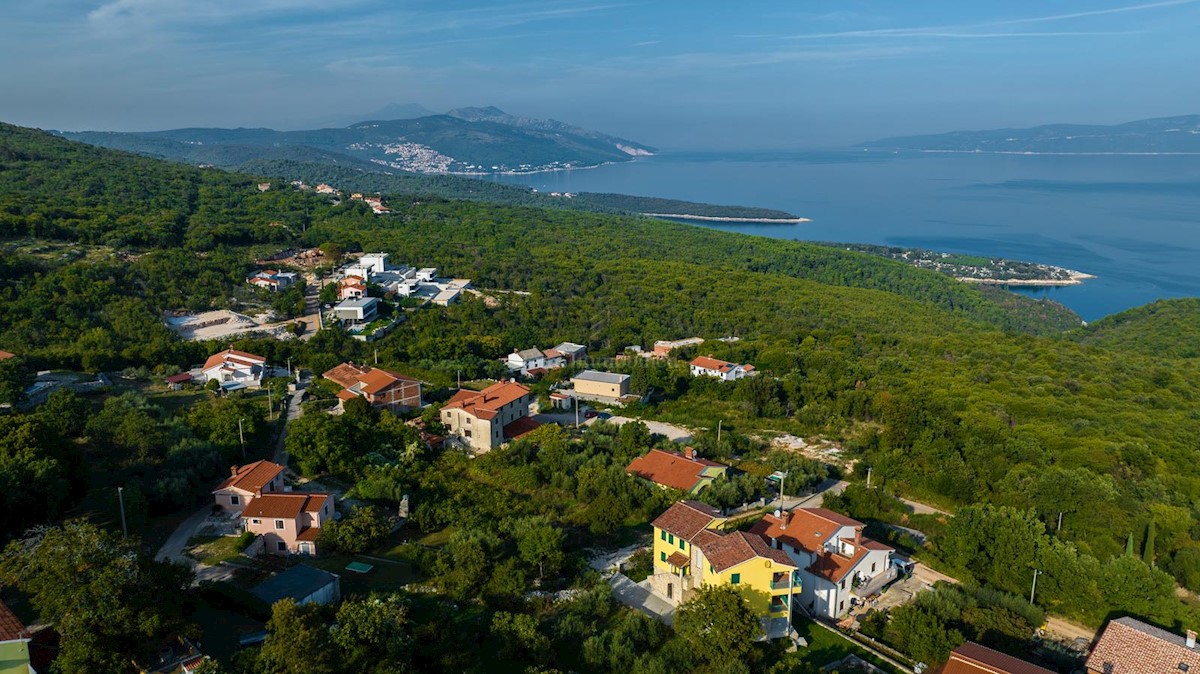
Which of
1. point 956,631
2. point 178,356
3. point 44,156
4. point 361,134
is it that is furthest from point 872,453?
point 361,134

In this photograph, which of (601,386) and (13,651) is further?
(601,386)

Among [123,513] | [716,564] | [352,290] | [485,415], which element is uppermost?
[352,290]

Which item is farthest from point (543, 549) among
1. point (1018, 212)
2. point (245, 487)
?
point (1018, 212)

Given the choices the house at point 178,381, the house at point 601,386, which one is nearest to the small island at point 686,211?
the house at point 601,386

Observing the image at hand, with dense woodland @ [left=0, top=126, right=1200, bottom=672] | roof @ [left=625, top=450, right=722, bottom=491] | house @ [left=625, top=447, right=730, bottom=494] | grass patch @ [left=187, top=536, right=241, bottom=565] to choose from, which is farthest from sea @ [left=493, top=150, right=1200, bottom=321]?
grass patch @ [left=187, top=536, right=241, bottom=565]

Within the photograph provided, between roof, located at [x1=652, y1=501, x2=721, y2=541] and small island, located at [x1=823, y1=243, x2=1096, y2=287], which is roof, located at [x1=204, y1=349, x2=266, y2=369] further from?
small island, located at [x1=823, y1=243, x2=1096, y2=287]

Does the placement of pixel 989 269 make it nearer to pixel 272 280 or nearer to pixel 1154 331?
pixel 1154 331

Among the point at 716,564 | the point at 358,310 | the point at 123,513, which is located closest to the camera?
the point at 716,564
